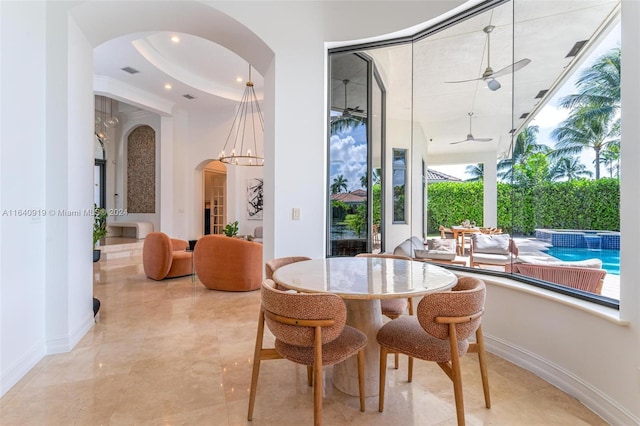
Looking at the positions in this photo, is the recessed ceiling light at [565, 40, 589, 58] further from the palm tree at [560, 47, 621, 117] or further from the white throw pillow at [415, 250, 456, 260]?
A: the white throw pillow at [415, 250, 456, 260]

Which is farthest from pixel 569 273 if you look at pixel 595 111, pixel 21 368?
pixel 21 368

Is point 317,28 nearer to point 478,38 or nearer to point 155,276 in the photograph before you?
Result: point 478,38

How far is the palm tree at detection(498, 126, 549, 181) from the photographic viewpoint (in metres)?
2.58

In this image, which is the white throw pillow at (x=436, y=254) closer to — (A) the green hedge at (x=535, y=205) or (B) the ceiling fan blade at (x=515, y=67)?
(A) the green hedge at (x=535, y=205)

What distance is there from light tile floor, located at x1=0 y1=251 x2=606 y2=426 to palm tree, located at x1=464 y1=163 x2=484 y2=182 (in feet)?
5.63

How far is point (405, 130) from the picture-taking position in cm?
380

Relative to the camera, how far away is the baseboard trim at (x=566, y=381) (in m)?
1.72

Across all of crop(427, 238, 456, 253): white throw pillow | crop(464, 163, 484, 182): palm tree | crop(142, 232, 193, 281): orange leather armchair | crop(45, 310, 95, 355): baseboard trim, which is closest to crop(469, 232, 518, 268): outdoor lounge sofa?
crop(427, 238, 456, 253): white throw pillow

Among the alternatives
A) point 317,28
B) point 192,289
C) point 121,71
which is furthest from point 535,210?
point 121,71

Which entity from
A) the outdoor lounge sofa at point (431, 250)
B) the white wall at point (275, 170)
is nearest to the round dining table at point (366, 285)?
the white wall at point (275, 170)

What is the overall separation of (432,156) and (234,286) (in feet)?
10.3

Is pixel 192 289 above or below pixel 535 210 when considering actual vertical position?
below

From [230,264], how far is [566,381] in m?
3.67

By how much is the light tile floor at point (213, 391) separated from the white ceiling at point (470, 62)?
7.01 ft
